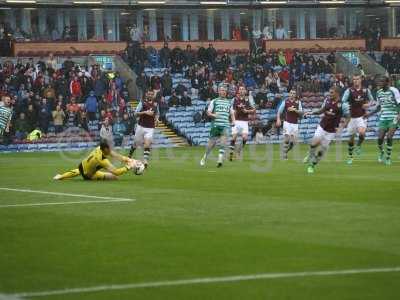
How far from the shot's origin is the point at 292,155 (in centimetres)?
3797

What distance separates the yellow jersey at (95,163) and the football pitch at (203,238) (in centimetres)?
44

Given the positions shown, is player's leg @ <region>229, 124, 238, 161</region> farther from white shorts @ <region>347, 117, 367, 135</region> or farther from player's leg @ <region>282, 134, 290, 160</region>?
white shorts @ <region>347, 117, 367, 135</region>

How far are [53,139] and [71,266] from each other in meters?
36.2

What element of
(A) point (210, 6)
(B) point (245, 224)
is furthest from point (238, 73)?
(B) point (245, 224)

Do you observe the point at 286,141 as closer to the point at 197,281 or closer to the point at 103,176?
the point at 103,176

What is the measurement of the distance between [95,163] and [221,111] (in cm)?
814

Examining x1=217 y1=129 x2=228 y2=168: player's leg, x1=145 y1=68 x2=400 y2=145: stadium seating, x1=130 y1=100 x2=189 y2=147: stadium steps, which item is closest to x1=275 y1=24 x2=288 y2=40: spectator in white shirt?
x1=145 y1=68 x2=400 y2=145: stadium seating

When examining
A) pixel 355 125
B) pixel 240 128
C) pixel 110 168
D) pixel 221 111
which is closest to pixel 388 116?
pixel 355 125

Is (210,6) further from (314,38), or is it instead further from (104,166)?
(104,166)

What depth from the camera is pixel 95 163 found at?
2472cm

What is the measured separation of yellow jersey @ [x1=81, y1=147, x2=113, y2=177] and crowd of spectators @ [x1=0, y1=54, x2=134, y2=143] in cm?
2130

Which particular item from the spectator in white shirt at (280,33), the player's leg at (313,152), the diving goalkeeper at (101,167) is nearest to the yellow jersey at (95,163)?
the diving goalkeeper at (101,167)

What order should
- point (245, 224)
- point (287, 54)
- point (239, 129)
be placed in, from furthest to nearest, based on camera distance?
point (287, 54), point (239, 129), point (245, 224)

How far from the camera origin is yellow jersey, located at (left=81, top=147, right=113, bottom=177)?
24469 mm
